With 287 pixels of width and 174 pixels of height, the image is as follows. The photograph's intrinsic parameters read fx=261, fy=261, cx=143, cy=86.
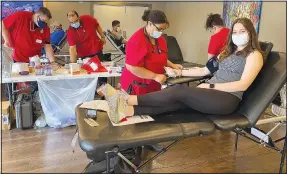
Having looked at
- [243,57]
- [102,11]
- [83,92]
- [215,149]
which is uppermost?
[102,11]

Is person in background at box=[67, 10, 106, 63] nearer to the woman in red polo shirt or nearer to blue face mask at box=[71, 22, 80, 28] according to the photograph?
blue face mask at box=[71, 22, 80, 28]

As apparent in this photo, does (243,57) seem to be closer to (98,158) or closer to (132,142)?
(132,142)

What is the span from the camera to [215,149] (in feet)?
7.30

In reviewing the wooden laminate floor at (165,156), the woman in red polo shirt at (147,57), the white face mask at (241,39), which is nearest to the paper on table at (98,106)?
the woman in red polo shirt at (147,57)

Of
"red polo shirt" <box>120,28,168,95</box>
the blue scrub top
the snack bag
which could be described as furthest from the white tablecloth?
the blue scrub top

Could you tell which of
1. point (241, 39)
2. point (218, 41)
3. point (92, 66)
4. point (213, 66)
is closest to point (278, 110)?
point (213, 66)

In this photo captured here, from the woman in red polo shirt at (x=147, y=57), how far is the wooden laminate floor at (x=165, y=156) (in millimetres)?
594

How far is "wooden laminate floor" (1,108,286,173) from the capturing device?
5.97 feet

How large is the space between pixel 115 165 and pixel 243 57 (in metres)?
1.09

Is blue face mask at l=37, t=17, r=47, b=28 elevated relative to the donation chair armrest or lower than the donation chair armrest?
elevated

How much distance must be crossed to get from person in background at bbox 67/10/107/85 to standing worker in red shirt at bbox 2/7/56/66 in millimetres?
265

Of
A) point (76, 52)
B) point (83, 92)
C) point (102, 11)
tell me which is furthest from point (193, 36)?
point (83, 92)

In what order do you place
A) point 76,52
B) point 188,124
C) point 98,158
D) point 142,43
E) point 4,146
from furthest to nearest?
point 76,52, point 4,146, point 142,43, point 98,158, point 188,124

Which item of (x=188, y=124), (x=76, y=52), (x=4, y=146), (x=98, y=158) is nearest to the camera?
(x=188, y=124)
